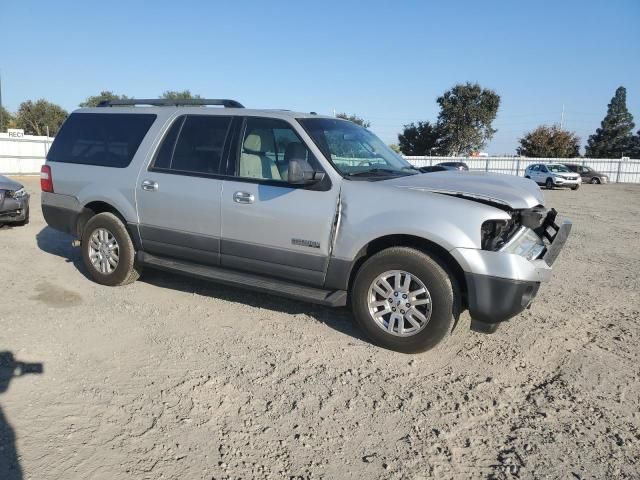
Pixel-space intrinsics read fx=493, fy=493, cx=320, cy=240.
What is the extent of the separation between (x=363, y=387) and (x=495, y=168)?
40696mm

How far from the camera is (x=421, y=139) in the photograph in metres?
56.6

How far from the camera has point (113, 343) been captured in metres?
4.12

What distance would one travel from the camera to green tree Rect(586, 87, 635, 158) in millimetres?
67000

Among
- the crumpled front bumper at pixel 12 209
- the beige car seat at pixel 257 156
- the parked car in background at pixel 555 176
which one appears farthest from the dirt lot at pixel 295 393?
the parked car in background at pixel 555 176

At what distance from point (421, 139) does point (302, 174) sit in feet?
180

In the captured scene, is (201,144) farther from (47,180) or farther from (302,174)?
(47,180)

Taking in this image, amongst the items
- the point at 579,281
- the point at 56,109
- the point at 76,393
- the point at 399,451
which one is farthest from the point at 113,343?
the point at 56,109

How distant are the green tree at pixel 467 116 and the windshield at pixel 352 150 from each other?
47.4 m

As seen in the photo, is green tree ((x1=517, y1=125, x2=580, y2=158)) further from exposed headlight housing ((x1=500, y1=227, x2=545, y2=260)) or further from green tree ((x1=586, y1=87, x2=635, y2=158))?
exposed headlight housing ((x1=500, y1=227, x2=545, y2=260))

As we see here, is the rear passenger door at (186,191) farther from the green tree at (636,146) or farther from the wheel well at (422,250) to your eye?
the green tree at (636,146)

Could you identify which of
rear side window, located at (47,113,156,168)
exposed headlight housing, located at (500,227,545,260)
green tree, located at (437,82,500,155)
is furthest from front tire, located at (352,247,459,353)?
green tree, located at (437,82,500,155)

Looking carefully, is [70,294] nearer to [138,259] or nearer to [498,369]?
[138,259]

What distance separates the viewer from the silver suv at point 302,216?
12.5 ft

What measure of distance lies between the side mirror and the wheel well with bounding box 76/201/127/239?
263 cm
